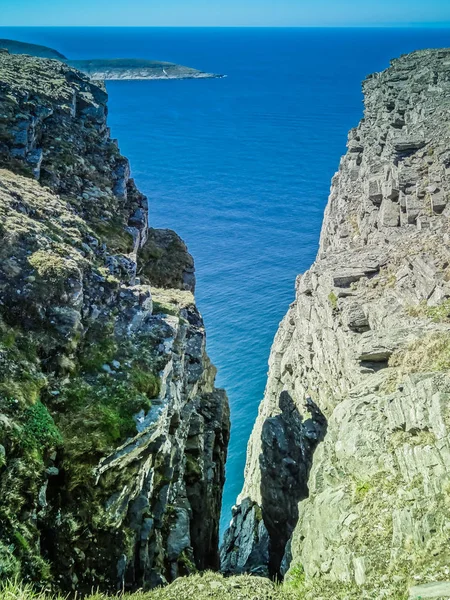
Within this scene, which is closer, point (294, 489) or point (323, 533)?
point (323, 533)

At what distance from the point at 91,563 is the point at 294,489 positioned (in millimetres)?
15631

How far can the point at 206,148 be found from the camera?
473 feet

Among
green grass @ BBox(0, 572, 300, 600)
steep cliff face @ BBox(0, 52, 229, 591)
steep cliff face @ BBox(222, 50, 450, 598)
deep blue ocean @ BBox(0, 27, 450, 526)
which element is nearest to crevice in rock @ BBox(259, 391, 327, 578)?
steep cliff face @ BBox(222, 50, 450, 598)

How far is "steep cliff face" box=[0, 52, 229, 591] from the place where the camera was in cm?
1811

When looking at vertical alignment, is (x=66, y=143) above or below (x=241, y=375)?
above

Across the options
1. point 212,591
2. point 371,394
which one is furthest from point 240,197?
point 212,591

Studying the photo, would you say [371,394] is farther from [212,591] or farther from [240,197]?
[240,197]

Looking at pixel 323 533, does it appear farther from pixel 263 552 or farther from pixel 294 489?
pixel 263 552

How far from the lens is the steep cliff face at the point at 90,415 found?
1811 centimetres

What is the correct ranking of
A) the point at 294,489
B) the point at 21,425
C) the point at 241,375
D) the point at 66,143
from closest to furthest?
the point at 21,425, the point at 294,489, the point at 66,143, the point at 241,375

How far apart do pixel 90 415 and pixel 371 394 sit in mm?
10883

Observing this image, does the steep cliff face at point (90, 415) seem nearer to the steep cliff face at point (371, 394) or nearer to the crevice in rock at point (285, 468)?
the crevice in rock at point (285, 468)

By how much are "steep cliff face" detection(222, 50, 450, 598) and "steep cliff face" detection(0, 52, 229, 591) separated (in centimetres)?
519

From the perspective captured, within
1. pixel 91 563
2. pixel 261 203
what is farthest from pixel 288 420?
pixel 261 203
